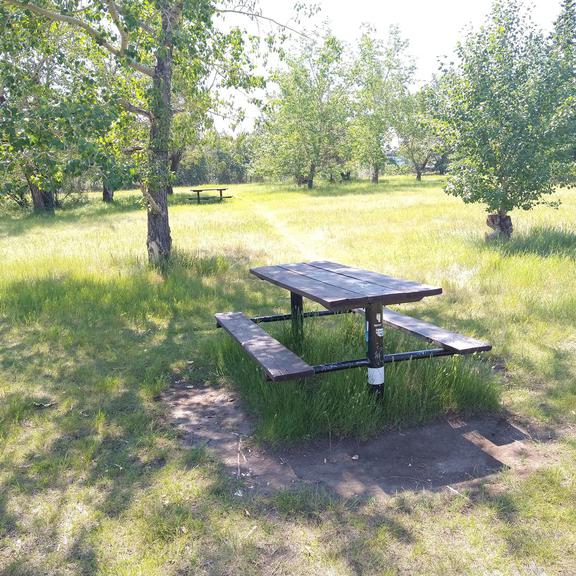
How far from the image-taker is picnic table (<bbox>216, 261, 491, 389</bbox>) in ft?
11.6

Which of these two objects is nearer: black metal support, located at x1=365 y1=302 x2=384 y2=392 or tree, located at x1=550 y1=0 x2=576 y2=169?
black metal support, located at x1=365 y1=302 x2=384 y2=392

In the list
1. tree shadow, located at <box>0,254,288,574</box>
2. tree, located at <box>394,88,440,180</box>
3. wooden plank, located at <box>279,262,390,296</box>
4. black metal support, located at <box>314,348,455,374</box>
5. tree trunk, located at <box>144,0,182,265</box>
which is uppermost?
tree, located at <box>394,88,440,180</box>

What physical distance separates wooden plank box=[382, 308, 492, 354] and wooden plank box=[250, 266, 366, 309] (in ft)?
2.53

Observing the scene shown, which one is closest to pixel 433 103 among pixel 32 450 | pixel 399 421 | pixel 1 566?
pixel 399 421

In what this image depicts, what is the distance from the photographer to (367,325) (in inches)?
149

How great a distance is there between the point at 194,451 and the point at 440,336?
2.07m

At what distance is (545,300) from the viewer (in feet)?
21.6

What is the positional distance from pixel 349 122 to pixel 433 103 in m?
27.4

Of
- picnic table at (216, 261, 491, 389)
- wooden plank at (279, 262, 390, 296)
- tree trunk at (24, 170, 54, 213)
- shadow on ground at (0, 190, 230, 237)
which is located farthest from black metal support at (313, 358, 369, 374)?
tree trunk at (24, 170, 54, 213)

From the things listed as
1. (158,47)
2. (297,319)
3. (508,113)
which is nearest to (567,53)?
(508,113)

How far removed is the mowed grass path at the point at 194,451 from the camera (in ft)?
8.16

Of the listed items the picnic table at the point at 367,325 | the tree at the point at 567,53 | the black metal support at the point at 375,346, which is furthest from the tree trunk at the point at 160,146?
the tree at the point at 567,53

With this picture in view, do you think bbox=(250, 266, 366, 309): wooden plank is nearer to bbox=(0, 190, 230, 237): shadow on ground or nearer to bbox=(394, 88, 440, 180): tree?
bbox=(0, 190, 230, 237): shadow on ground

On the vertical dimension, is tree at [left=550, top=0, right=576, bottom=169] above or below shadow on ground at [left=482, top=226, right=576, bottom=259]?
above
